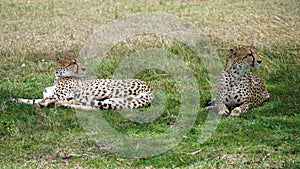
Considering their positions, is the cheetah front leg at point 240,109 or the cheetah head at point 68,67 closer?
the cheetah front leg at point 240,109

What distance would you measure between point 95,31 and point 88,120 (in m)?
5.53

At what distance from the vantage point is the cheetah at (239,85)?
8.96 meters

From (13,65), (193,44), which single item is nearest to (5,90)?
(13,65)

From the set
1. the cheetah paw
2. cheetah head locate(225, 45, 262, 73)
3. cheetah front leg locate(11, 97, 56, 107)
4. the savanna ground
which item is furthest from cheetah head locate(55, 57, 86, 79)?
the cheetah paw

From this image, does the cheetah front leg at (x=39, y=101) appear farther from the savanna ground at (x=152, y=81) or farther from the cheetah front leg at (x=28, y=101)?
the savanna ground at (x=152, y=81)

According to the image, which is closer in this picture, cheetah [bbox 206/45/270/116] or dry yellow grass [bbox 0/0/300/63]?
cheetah [bbox 206/45/270/116]

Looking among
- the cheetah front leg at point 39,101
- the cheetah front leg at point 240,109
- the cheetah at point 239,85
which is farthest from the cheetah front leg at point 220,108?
the cheetah front leg at point 39,101

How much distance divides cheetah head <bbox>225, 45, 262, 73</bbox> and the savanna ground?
658 mm

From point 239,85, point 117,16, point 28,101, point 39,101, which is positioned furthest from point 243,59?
point 117,16

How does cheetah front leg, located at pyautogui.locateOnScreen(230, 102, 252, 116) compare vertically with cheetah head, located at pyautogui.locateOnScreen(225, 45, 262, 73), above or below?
below

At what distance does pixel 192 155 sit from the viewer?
23.3 feet

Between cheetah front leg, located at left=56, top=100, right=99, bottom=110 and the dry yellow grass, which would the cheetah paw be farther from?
the dry yellow grass

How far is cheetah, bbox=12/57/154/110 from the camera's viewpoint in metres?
8.82

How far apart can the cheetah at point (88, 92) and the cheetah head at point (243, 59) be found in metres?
1.30
